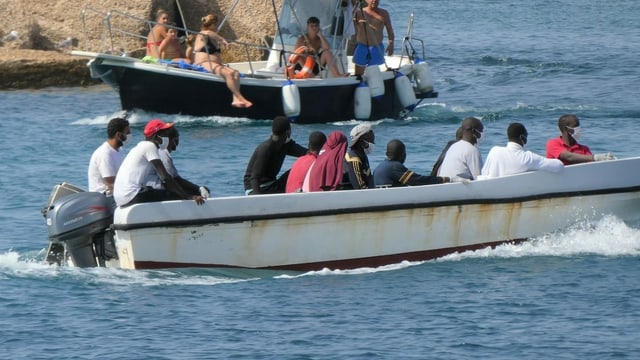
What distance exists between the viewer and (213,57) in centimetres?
2264

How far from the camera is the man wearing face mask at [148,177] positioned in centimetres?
1255

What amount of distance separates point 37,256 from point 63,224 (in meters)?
1.55

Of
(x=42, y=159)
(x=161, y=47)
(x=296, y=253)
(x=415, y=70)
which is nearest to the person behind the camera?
(x=296, y=253)

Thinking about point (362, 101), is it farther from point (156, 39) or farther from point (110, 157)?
point (110, 157)

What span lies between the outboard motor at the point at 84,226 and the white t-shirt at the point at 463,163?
3.06 m

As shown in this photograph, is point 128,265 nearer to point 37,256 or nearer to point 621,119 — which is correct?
point 37,256

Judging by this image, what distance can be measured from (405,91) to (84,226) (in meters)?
11.7

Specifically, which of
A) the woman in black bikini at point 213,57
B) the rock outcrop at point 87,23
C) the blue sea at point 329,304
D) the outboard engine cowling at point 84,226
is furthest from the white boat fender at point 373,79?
the outboard engine cowling at point 84,226

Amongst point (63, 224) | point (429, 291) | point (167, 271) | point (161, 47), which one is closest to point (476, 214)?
point (429, 291)

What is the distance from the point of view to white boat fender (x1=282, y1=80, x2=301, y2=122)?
73.6 feet

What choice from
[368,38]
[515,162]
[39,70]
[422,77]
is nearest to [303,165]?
[515,162]

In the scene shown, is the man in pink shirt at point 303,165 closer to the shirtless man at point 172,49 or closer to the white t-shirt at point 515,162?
the white t-shirt at point 515,162

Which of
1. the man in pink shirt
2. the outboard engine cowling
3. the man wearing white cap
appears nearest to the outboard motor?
the outboard engine cowling

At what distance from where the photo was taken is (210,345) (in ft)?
36.6
